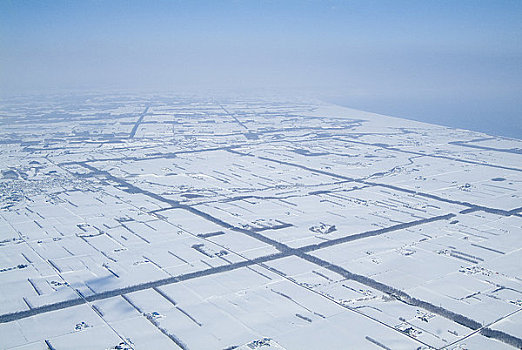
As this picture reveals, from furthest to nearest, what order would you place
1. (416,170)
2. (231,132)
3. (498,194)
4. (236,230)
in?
1. (231,132)
2. (416,170)
3. (498,194)
4. (236,230)

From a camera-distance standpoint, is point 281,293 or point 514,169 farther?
point 514,169

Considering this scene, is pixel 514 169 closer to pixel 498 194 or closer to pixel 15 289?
pixel 498 194

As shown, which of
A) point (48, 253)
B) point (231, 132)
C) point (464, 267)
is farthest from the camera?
point (231, 132)

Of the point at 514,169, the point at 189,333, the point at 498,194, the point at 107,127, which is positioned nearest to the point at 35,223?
the point at 189,333

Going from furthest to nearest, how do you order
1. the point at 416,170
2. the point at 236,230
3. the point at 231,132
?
the point at 231,132
the point at 416,170
the point at 236,230

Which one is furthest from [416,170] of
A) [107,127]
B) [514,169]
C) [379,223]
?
[107,127]

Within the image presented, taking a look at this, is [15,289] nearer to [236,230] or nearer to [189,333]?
[189,333]
